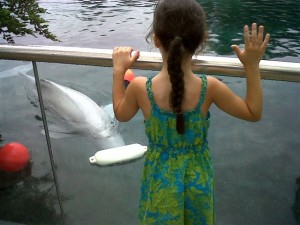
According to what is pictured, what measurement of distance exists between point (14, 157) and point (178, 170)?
5.43ft

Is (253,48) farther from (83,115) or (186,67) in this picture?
(83,115)

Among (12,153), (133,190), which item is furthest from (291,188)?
(12,153)

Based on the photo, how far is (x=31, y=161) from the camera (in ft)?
8.82

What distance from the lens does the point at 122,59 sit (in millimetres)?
1616

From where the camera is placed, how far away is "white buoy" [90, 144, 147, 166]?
2.43 m

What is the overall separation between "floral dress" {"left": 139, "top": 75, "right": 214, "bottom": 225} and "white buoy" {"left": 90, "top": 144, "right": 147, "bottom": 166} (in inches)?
31.7

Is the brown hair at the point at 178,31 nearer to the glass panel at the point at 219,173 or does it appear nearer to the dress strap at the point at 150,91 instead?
the dress strap at the point at 150,91

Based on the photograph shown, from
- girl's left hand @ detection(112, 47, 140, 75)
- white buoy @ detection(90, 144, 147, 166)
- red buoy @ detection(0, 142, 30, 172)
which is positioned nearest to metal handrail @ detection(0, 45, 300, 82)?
girl's left hand @ detection(112, 47, 140, 75)

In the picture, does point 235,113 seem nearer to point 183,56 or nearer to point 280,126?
point 183,56

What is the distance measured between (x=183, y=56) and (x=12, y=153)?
5.94 feet

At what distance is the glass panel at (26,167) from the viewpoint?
234 cm

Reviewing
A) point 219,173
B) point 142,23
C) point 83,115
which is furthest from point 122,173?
point 142,23

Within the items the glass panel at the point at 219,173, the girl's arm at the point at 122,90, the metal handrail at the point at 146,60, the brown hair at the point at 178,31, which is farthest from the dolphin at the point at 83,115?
the brown hair at the point at 178,31

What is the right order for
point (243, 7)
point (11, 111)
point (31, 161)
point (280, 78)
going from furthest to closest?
point (243, 7) < point (11, 111) < point (31, 161) < point (280, 78)
